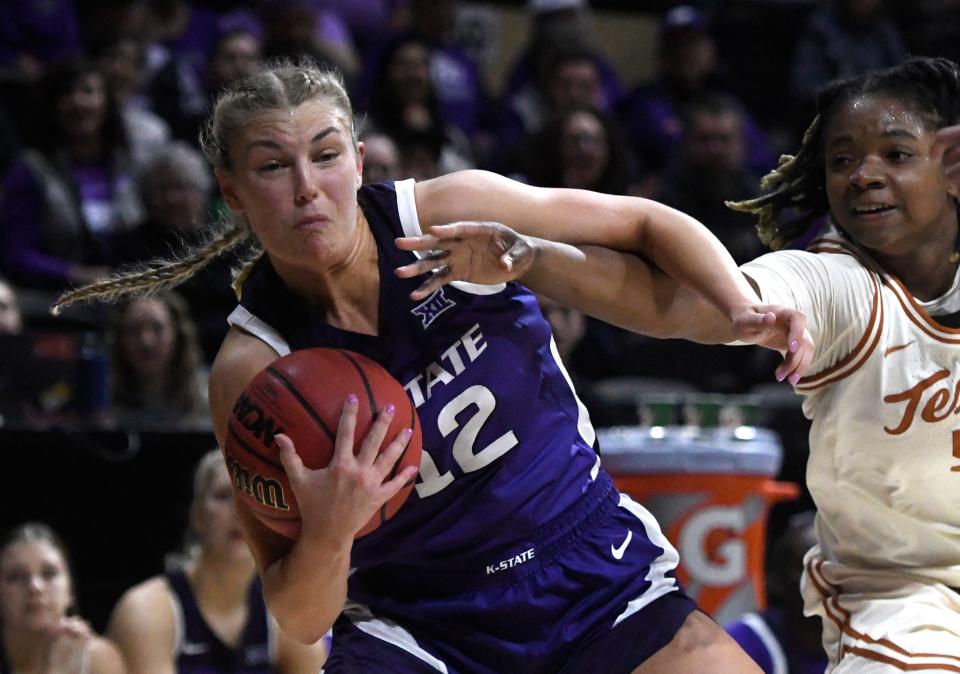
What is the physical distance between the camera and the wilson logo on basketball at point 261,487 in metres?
2.62

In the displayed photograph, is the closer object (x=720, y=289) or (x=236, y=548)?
(x=720, y=289)

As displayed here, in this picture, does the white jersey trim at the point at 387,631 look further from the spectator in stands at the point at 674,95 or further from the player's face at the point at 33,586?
the spectator in stands at the point at 674,95

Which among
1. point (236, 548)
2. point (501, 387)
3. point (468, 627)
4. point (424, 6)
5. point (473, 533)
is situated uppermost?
point (424, 6)

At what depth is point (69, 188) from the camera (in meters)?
6.69

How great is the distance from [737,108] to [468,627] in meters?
5.86

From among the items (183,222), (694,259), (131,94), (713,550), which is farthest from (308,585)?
(131,94)

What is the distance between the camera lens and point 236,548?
4996 millimetres

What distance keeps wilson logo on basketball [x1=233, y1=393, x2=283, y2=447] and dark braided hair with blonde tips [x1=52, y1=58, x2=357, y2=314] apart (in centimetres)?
45

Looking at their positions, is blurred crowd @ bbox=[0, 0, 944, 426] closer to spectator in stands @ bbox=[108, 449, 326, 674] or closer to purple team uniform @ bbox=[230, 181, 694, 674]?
spectator in stands @ bbox=[108, 449, 326, 674]

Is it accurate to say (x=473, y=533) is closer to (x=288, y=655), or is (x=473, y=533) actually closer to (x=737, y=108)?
(x=288, y=655)

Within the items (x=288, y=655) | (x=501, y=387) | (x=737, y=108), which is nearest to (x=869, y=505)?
(x=501, y=387)

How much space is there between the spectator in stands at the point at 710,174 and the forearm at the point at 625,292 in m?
4.34

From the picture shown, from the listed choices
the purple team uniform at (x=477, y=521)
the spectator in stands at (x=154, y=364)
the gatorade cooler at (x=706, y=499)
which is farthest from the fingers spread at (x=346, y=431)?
the spectator in stands at (x=154, y=364)

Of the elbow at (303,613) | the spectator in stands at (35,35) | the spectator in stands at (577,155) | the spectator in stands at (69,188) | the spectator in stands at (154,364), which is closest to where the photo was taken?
the elbow at (303,613)
